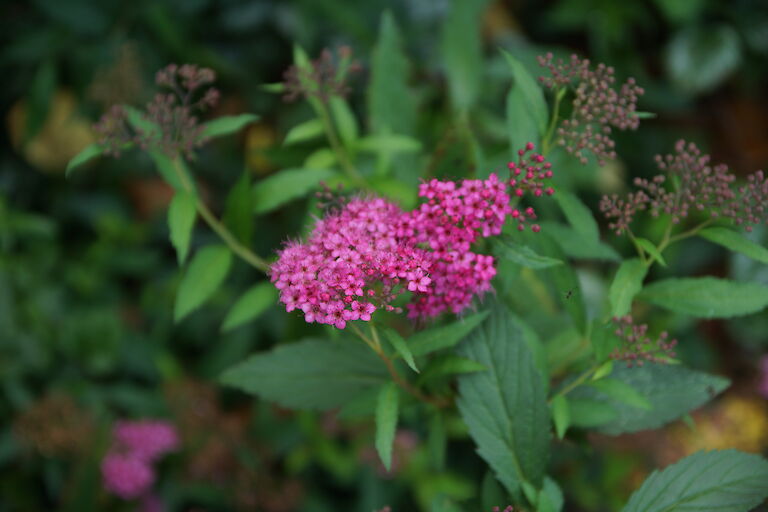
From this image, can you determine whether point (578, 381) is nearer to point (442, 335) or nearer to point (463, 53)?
point (442, 335)

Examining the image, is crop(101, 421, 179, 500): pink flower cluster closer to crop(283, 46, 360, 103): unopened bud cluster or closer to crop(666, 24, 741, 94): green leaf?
crop(283, 46, 360, 103): unopened bud cluster

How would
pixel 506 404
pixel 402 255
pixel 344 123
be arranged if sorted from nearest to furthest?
pixel 402 255 < pixel 506 404 < pixel 344 123

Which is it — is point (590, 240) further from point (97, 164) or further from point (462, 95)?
point (97, 164)

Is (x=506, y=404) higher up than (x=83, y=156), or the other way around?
(x=83, y=156)

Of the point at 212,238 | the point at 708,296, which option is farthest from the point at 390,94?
the point at 212,238

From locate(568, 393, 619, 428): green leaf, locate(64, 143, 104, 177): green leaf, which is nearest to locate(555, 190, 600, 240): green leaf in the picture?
locate(568, 393, 619, 428): green leaf

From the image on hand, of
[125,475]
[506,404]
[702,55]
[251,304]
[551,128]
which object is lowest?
[125,475]

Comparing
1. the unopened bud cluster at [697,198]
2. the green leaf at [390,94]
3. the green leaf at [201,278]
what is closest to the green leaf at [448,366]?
the unopened bud cluster at [697,198]
